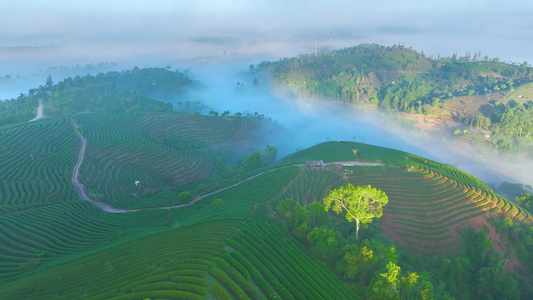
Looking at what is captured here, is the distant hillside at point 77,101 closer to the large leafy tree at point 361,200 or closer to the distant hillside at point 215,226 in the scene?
the distant hillside at point 215,226

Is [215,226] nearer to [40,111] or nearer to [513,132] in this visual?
[40,111]

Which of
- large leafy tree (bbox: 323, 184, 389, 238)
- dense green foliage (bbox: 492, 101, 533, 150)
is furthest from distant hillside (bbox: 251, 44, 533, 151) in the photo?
large leafy tree (bbox: 323, 184, 389, 238)

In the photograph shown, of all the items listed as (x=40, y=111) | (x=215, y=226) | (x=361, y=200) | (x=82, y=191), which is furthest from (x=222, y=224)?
(x=40, y=111)

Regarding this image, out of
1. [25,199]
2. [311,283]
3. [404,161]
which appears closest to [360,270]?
[311,283]

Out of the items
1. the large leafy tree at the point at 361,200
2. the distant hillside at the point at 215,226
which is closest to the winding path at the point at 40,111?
the distant hillside at the point at 215,226

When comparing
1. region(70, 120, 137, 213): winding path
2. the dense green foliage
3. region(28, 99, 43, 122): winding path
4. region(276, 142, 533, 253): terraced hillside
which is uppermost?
region(28, 99, 43, 122): winding path

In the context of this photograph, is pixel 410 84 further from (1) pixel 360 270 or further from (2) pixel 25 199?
(2) pixel 25 199

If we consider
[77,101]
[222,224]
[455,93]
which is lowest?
[455,93]

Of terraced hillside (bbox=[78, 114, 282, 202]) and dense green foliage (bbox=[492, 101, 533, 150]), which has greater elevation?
terraced hillside (bbox=[78, 114, 282, 202])

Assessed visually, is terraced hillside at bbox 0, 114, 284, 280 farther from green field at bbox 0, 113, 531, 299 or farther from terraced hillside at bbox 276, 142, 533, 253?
terraced hillside at bbox 276, 142, 533, 253

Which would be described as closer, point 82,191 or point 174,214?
point 174,214

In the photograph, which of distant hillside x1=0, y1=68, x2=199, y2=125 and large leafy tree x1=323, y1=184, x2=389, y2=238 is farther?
distant hillside x1=0, y1=68, x2=199, y2=125

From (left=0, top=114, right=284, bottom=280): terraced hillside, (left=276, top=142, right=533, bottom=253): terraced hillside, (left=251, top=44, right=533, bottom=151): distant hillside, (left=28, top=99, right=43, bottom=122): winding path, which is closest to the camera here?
(left=0, top=114, right=284, bottom=280): terraced hillside
